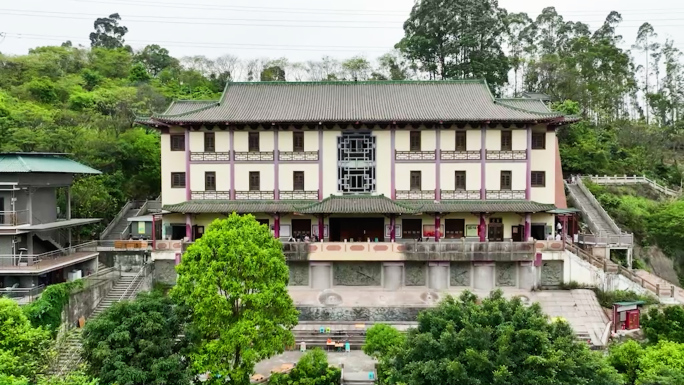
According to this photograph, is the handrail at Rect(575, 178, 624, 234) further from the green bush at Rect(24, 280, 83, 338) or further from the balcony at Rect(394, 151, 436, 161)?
the green bush at Rect(24, 280, 83, 338)

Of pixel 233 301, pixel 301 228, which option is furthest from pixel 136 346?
pixel 301 228

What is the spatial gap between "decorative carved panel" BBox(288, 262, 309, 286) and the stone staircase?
8.13 metres

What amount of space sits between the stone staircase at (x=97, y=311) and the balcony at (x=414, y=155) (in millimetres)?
16113

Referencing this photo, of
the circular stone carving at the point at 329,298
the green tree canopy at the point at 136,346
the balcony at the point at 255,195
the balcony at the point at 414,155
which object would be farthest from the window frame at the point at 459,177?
the green tree canopy at the point at 136,346

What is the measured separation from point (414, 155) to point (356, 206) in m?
4.94

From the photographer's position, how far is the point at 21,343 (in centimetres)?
1458

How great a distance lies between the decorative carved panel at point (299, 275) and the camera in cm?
2683

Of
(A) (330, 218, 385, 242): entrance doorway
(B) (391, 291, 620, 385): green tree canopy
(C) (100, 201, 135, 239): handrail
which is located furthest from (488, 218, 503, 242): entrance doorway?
(C) (100, 201, 135, 239): handrail

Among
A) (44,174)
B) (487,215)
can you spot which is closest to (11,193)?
(44,174)

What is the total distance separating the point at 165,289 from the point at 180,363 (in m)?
13.6

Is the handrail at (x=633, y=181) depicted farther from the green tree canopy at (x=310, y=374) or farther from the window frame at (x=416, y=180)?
the green tree canopy at (x=310, y=374)

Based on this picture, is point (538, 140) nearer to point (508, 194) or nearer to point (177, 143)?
point (508, 194)

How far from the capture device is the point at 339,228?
29906 millimetres

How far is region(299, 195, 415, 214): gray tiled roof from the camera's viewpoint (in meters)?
26.7
